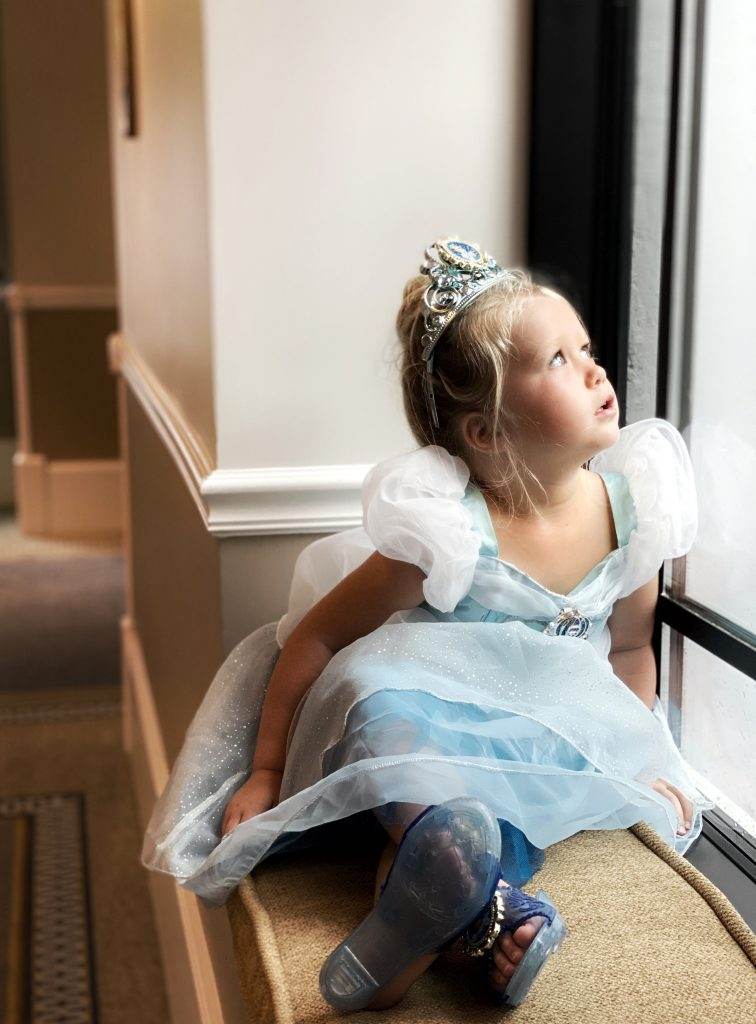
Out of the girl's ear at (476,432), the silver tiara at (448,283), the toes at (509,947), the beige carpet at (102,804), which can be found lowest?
the beige carpet at (102,804)

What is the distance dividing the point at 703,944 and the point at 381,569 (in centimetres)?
41

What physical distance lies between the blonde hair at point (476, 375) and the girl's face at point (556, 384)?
0.01 metres

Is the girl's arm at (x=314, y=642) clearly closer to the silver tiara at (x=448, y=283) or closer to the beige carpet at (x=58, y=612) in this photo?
the silver tiara at (x=448, y=283)

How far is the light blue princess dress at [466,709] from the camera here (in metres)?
0.98

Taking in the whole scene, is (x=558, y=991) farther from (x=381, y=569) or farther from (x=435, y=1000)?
(x=381, y=569)

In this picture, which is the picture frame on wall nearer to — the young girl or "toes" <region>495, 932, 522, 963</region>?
the young girl

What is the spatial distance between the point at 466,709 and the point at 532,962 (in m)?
0.24

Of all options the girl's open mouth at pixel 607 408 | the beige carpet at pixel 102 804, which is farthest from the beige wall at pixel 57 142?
the girl's open mouth at pixel 607 408

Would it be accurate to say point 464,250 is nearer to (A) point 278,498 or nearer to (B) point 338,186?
(B) point 338,186

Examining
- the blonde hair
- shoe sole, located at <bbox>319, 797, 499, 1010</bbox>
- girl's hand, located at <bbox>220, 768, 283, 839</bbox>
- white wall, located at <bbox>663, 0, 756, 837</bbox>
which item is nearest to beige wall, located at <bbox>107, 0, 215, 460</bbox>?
the blonde hair

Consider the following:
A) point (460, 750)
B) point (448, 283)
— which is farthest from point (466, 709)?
point (448, 283)

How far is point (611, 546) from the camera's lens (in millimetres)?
1184

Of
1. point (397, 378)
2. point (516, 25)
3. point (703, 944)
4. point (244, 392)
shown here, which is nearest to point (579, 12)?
point (516, 25)

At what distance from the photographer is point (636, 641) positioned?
1236 millimetres
